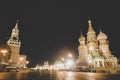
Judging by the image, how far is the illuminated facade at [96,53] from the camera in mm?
82562

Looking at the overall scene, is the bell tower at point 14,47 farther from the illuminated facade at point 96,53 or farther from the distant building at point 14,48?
the illuminated facade at point 96,53

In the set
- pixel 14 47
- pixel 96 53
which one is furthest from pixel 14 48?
pixel 96 53

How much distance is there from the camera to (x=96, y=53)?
87375 millimetres

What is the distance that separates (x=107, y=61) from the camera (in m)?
82.5

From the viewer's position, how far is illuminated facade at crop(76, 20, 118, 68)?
271ft

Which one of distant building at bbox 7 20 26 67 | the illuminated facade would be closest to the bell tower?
distant building at bbox 7 20 26 67

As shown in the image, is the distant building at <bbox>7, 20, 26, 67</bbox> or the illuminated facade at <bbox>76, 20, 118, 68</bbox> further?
the distant building at <bbox>7, 20, 26, 67</bbox>

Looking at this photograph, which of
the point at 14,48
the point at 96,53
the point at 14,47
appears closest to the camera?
the point at 96,53

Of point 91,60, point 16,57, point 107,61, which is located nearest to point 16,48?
point 16,57

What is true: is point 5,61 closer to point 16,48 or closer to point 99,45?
point 16,48

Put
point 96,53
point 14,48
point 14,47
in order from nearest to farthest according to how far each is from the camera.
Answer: point 96,53
point 14,48
point 14,47

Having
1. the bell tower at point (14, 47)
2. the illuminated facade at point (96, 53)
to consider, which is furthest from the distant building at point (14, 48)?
the illuminated facade at point (96, 53)

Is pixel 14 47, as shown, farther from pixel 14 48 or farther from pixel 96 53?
pixel 96 53

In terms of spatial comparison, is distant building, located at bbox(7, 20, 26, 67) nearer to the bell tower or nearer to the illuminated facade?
the bell tower
